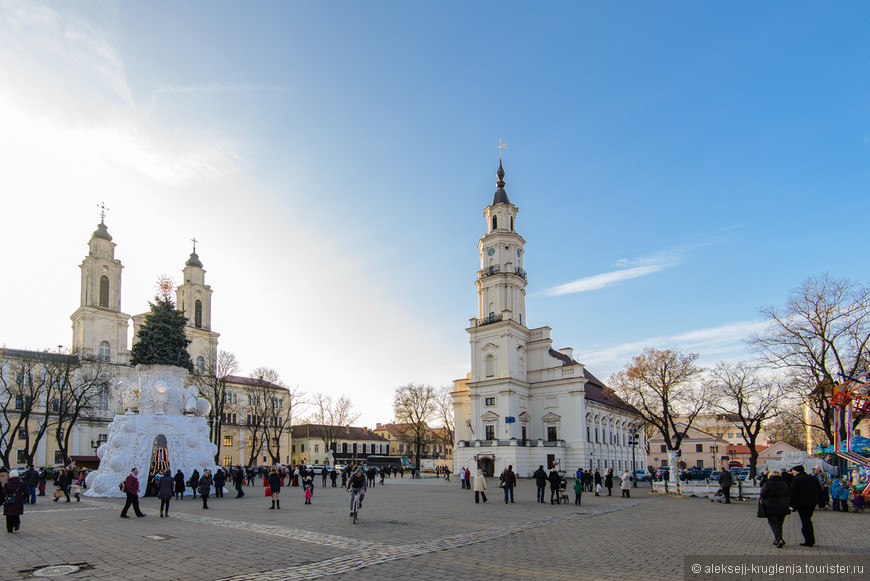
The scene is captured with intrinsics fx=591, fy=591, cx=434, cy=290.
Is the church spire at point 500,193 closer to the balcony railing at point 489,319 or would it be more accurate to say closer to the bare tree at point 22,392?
the balcony railing at point 489,319

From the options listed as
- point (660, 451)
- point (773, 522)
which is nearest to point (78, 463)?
point (773, 522)

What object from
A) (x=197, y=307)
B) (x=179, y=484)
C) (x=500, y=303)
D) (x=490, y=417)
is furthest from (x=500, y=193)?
(x=179, y=484)

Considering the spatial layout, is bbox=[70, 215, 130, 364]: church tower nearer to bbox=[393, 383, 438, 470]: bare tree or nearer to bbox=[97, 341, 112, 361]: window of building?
bbox=[97, 341, 112, 361]: window of building

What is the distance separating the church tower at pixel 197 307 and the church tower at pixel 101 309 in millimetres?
7885

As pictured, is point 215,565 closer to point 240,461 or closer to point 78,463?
point 78,463

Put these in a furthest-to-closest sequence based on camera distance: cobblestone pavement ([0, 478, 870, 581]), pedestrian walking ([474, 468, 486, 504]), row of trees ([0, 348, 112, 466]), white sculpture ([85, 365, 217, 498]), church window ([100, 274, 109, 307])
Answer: church window ([100, 274, 109, 307]), row of trees ([0, 348, 112, 466]), white sculpture ([85, 365, 217, 498]), pedestrian walking ([474, 468, 486, 504]), cobblestone pavement ([0, 478, 870, 581])

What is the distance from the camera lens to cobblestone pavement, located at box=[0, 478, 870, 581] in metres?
9.60

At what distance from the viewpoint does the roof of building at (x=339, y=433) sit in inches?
3895

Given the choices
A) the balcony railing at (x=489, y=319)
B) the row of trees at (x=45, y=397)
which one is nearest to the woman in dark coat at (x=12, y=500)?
the row of trees at (x=45, y=397)

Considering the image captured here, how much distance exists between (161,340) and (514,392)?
37373 millimetres

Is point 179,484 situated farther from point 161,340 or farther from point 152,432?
point 161,340

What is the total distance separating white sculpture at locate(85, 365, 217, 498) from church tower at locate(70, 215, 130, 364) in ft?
127

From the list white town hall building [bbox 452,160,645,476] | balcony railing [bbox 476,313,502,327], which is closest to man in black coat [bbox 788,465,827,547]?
white town hall building [bbox 452,160,645,476]

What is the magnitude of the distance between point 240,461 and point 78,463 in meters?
21.1
